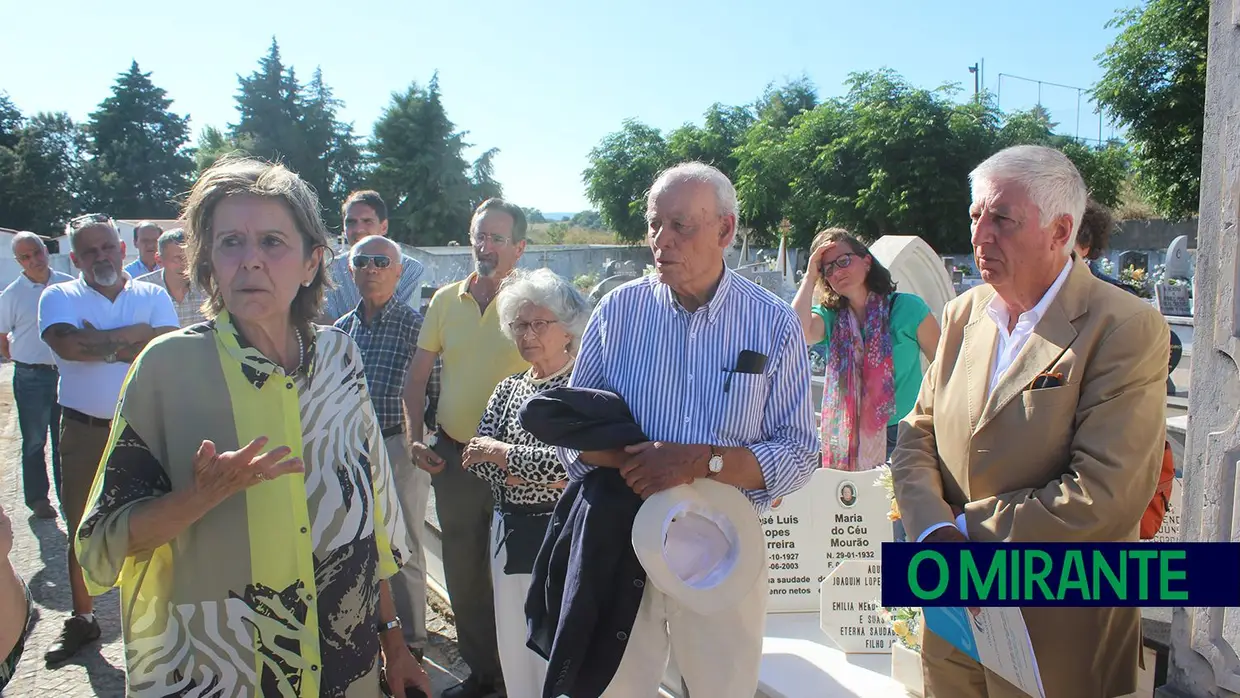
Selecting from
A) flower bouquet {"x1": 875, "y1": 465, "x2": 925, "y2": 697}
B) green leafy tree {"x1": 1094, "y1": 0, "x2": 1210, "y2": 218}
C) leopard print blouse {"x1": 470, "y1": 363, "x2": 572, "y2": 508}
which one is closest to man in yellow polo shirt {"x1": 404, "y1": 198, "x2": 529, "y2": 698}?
leopard print blouse {"x1": 470, "y1": 363, "x2": 572, "y2": 508}

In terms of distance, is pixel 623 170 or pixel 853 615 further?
pixel 623 170

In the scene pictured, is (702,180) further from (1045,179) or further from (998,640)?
(998,640)

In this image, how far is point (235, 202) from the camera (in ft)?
6.05

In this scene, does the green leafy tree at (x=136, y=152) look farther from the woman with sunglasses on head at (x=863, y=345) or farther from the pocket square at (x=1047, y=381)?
the pocket square at (x=1047, y=381)

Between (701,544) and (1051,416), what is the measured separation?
0.96 meters

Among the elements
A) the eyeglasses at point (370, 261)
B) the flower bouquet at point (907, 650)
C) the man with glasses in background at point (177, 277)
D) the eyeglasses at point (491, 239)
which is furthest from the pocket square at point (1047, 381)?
the man with glasses in background at point (177, 277)

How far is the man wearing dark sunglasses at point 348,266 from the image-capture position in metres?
4.65

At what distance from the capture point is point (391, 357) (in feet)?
13.2

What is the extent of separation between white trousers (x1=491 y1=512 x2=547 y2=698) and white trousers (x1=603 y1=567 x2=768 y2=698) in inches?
29.7

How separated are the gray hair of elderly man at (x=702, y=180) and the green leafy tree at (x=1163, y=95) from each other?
99.2 ft

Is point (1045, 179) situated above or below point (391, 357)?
above

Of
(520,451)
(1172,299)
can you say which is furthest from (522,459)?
(1172,299)

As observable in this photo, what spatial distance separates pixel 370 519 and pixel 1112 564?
6.11 feet

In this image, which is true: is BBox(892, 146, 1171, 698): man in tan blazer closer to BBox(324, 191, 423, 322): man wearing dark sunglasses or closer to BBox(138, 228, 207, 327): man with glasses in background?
BBox(324, 191, 423, 322): man wearing dark sunglasses
